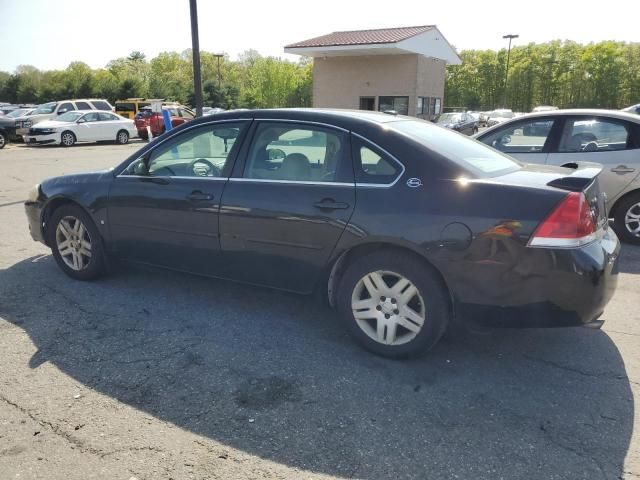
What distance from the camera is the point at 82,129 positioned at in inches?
891

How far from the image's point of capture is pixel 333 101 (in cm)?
3152

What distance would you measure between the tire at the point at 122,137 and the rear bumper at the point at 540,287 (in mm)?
23828

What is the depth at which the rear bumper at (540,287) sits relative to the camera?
2838 millimetres

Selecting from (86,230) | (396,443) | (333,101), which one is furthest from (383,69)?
(396,443)

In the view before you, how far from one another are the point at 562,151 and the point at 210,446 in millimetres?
5466

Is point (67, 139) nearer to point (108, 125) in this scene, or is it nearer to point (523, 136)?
point (108, 125)

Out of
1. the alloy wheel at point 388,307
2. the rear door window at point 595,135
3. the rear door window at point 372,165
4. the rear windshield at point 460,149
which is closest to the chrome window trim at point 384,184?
the rear door window at point 372,165

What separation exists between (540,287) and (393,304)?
87 centimetres

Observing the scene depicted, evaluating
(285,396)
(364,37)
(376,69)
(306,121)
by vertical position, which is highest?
(364,37)

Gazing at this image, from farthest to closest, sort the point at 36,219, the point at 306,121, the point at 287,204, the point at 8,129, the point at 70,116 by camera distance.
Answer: the point at 70,116 < the point at 8,129 < the point at 36,219 < the point at 306,121 < the point at 287,204

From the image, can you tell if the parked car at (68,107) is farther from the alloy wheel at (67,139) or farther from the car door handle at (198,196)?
the car door handle at (198,196)

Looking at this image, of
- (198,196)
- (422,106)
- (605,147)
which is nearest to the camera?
(198,196)

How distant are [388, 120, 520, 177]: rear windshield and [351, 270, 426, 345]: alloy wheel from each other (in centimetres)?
→ 83

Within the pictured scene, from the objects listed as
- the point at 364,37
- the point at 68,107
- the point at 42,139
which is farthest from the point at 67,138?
the point at 364,37
